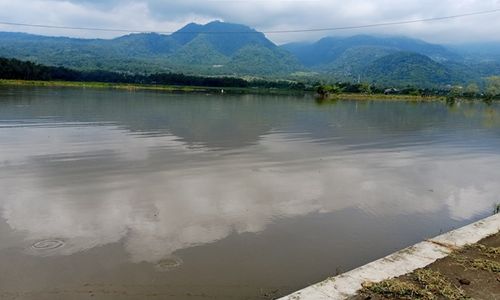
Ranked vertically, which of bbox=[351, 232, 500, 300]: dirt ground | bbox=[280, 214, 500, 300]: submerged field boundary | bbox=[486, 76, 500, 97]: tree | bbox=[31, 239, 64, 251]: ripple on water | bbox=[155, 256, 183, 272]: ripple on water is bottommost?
bbox=[155, 256, 183, 272]: ripple on water

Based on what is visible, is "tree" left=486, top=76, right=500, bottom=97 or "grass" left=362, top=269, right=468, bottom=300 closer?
"grass" left=362, top=269, right=468, bottom=300

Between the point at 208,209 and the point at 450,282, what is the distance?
5988 millimetres

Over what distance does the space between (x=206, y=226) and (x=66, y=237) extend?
9.44ft

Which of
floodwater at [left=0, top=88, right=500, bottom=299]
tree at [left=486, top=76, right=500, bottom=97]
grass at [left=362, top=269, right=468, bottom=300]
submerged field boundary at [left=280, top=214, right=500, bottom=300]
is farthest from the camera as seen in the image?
tree at [left=486, top=76, right=500, bottom=97]

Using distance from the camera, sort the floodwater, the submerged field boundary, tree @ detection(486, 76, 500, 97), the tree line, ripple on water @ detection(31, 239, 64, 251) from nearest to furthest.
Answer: the submerged field boundary, the floodwater, ripple on water @ detection(31, 239, 64, 251), the tree line, tree @ detection(486, 76, 500, 97)

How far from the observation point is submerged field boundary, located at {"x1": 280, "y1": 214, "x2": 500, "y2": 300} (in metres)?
5.50

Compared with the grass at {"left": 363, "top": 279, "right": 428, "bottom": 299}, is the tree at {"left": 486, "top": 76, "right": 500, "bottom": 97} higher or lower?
higher

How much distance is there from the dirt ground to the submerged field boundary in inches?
6.8

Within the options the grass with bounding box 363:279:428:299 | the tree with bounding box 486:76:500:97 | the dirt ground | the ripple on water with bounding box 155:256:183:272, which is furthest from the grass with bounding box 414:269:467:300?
the tree with bounding box 486:76:500:97

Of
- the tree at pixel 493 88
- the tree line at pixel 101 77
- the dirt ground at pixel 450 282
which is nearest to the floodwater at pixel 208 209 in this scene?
the dirt ground at pixel 450 282

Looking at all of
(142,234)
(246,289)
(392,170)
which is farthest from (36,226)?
(392,170)

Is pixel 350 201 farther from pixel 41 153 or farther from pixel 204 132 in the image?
pixel 204 132

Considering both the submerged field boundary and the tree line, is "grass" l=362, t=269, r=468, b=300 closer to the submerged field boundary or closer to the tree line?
the submerged field boundary

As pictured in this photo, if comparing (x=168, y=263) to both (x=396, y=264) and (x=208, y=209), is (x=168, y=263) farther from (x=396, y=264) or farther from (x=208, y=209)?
Result: (x=396, y=264)
